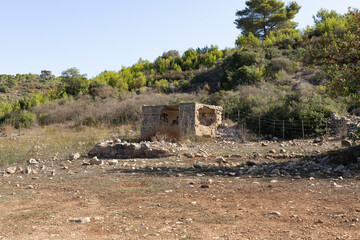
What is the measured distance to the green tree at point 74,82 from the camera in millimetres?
32531

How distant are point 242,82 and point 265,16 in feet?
58.1

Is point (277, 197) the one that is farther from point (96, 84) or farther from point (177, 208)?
point (96, 84)

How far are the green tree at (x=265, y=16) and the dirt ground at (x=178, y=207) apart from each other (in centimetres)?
3708

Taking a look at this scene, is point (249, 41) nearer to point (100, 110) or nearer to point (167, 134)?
point (100, 110)

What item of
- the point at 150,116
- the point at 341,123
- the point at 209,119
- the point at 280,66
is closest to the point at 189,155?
the point at 150,116

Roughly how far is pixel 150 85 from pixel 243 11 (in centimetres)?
1703

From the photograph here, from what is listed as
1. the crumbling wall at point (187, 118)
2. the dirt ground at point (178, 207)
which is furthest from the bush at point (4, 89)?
the dirt ground at point (178, 207)

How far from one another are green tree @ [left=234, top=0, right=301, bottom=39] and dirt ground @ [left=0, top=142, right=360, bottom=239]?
37.1 meters

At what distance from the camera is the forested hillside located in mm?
7750

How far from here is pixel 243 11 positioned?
41.0 m

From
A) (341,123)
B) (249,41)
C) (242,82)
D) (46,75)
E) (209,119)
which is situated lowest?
(341,123)

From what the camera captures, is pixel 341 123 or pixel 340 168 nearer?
pixel 340 168

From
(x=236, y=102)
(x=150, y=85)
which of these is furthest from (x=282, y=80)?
(x=150, y=85)

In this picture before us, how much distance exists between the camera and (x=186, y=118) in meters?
14.3
